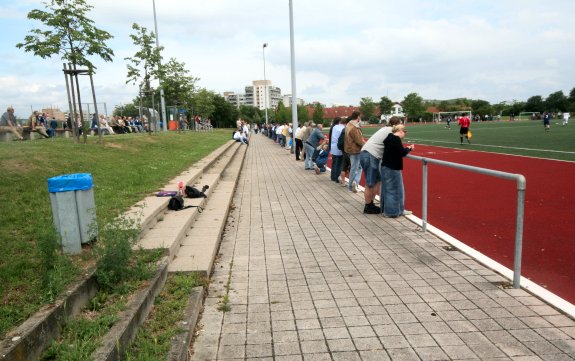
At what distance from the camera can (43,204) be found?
586 centimetres

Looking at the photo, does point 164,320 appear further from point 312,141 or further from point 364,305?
point 312,141

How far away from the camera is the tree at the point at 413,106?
415 feet

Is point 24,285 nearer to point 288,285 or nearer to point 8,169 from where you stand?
point 288,285

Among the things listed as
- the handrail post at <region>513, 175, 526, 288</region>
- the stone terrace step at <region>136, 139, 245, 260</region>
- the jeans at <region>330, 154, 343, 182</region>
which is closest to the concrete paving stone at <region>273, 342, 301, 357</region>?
A: the stone terrace step at <region>136, 139, 245, 260</region>

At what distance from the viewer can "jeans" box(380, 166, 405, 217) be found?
755 cm

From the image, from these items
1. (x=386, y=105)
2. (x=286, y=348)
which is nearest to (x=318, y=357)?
(x=286, y=348)

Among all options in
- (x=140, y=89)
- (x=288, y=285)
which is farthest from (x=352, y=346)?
(x=140, y=89)

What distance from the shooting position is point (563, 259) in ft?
17.1

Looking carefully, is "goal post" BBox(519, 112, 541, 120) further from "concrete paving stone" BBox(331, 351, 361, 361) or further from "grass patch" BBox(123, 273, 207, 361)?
"concrete paving stone" BBox(331, 351, 361, 361)

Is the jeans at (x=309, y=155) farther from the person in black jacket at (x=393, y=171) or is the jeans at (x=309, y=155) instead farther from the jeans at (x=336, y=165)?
the person in black jacket at (x=393, y=171)

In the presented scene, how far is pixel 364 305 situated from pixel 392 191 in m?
3.84

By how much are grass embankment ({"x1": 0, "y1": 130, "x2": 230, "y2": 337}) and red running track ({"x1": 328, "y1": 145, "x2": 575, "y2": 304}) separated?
15.5 feet

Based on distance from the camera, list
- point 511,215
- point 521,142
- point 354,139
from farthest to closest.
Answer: point 521,142 < point 354,139 < point 511,215

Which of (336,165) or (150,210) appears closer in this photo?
(150,210)
